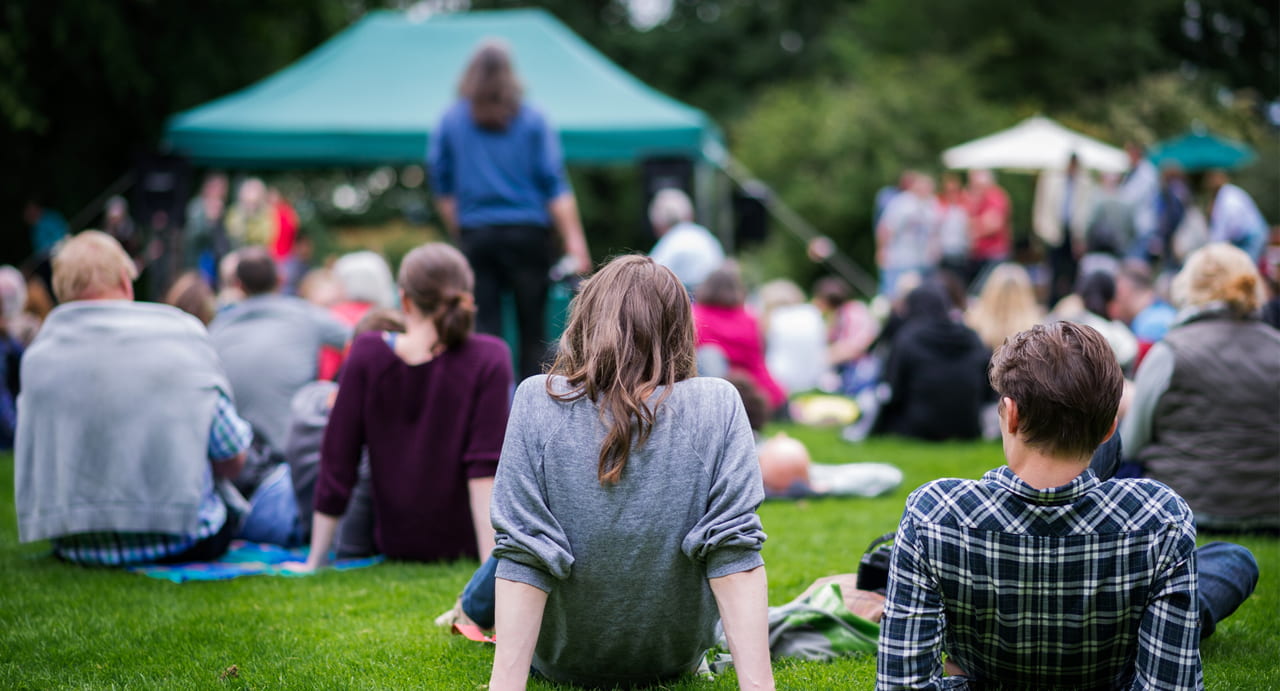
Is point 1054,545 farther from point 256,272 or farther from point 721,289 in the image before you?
point 721,289

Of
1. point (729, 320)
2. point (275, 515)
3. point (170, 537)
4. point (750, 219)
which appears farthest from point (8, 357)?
point (750, 219)

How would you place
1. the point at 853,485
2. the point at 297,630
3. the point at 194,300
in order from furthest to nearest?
the point at 853,485, the point at 194,300, the point at 297,630

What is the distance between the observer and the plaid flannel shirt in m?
2.44

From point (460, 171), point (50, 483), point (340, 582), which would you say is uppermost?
point (460, 171)

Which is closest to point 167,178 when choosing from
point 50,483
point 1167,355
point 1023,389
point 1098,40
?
point 50,483

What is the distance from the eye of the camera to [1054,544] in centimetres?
246

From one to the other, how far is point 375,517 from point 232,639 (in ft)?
3.70

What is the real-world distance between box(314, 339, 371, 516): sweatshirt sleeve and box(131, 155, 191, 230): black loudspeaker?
8578 mm

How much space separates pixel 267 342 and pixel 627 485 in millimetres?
3572

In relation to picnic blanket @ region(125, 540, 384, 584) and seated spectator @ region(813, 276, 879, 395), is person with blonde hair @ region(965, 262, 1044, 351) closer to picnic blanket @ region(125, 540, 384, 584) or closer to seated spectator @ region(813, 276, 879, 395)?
seated spectator @ region(813, 276, 879, 395)

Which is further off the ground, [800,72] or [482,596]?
[800,72]

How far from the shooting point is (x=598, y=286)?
2670 millimetres

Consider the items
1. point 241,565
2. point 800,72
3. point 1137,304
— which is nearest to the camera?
point 241,565

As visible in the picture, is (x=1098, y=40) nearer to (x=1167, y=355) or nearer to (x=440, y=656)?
(x=1167, y=355)
